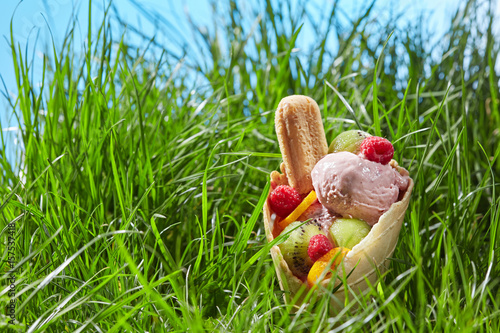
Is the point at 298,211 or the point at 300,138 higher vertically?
the point at 300,138

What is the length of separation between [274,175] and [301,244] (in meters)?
0.18

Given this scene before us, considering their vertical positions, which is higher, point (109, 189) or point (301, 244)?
point (109, 189)

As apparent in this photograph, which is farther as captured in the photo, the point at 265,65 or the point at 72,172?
the point at 265,65

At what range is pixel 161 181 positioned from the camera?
1.24 meters

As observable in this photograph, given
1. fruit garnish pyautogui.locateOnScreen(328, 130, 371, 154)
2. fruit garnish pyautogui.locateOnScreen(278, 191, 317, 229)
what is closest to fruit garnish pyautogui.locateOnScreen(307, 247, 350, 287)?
fruit garnish pyautogui.locateOnScreen(278, 191, 317, 229)

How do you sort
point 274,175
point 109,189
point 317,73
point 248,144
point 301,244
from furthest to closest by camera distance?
point 317,73
point 248,144
point 109,189
point 274,175
point 301,244

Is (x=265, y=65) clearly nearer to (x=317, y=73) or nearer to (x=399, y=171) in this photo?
(x=317, y=73)

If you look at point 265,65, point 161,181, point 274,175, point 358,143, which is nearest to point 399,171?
point 358,143

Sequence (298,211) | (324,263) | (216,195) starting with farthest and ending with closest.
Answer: (216,195) < (298,211) < (324,263)

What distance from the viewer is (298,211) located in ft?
2.95

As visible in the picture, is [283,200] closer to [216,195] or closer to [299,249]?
[299,249]

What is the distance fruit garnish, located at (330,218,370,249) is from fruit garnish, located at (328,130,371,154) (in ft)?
0.52

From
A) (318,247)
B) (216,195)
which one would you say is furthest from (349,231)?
(216,195)

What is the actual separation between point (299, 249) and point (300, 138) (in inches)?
8.5
